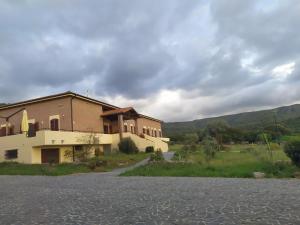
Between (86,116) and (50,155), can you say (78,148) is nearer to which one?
(50,155)

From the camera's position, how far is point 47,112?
103 feet

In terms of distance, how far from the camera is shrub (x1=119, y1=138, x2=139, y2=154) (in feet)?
105

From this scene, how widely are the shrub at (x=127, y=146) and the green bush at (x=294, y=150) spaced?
19.4 metres

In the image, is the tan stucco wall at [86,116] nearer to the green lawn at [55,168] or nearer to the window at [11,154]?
the window at [11,154]

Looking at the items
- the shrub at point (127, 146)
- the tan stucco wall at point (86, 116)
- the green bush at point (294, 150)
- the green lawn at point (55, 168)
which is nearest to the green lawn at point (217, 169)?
the green bush at point (294, 150)

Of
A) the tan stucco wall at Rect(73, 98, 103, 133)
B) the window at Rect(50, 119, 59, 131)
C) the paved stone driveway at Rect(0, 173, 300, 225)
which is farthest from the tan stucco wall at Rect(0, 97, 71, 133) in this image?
the paved stone driveway at Rect(0, 173, 300, 225)

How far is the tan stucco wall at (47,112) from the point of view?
30.1 m

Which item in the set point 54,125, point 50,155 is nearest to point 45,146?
point 50,155

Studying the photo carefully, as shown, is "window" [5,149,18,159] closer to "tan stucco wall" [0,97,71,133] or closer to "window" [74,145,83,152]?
"tan stucco wall" [0,97,71,133]

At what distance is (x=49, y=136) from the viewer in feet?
84.3

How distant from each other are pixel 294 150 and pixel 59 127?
22.6 meters

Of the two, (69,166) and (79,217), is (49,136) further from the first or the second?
(79,217)

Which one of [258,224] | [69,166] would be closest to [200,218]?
[258,224]

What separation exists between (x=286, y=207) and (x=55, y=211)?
5643mm
